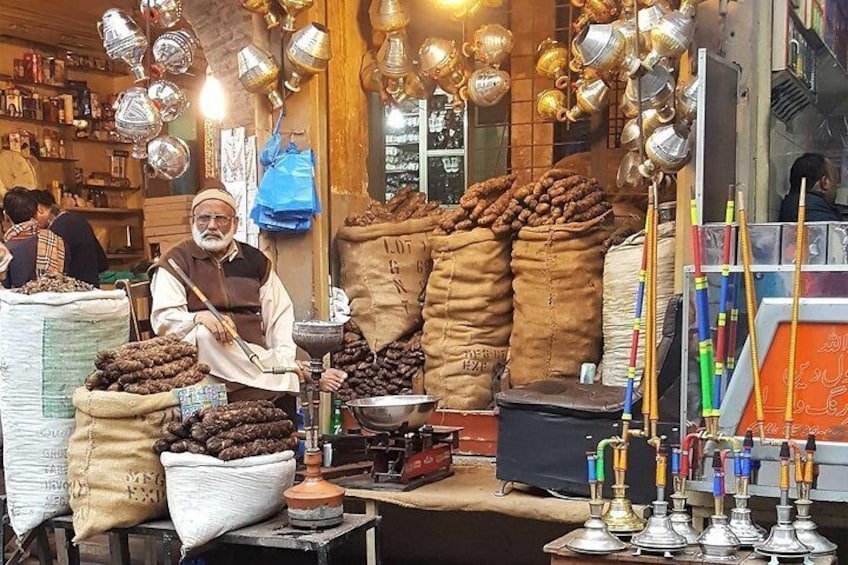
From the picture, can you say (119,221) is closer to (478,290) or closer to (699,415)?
(478,290)

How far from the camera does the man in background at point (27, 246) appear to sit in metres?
5.78

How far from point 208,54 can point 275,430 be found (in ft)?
8.96

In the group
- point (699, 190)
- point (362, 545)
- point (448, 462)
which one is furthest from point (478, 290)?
point (699, 190)

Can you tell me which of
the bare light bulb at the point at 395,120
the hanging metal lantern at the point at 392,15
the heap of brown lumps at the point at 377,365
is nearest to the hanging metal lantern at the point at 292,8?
the hanging metal lantern at the point at 392,15

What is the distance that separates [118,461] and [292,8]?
265cm

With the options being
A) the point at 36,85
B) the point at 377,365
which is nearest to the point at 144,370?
the point at 377,365

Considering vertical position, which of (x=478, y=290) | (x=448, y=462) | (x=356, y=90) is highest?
(x=356, y=90)

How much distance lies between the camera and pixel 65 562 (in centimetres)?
427

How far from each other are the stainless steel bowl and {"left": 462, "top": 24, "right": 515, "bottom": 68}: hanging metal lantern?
2399 mm

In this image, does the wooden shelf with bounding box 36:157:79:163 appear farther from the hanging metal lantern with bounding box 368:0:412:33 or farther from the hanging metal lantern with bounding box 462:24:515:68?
the hanging metal lantern with bounding box 462:24:515:68

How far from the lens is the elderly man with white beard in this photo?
4.47 metres

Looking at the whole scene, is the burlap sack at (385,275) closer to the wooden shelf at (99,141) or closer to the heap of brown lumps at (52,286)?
the heap of brown lumps at (52,286)

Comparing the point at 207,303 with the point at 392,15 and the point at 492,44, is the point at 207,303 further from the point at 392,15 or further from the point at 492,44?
the point at 492,44

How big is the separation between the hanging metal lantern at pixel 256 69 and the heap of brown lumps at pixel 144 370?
1810 mm
